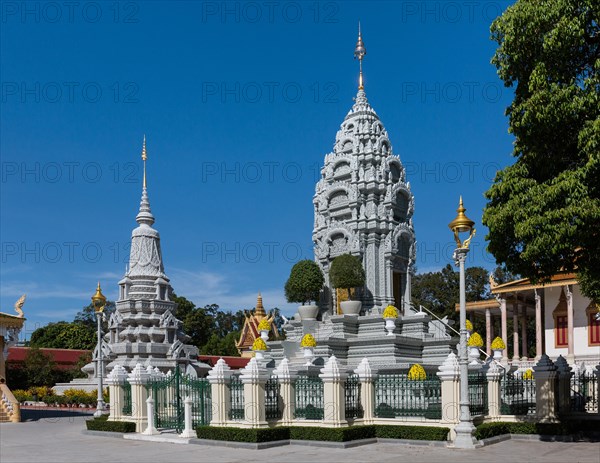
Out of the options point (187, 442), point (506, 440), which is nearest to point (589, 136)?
point (506, 440)

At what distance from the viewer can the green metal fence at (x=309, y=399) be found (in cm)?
2111

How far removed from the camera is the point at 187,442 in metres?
20.8

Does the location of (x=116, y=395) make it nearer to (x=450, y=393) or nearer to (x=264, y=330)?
(x=450, y=393)

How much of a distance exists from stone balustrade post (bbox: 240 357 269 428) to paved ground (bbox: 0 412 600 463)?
1238mm

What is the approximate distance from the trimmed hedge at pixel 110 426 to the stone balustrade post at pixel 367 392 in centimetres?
786

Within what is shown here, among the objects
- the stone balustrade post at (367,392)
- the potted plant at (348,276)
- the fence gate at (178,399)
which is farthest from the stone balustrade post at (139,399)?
the potted plant at (348,276)

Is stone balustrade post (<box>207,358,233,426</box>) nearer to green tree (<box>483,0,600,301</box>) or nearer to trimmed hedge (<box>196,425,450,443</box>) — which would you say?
trimmed hedge (<box>196,425,450,443</box>)

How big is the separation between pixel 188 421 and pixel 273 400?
2.71 metres

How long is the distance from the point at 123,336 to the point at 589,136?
37.9 meters

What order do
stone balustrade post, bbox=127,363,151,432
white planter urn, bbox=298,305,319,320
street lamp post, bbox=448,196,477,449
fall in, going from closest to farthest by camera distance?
street lamp post, bbox=448,196,477,449 < stone balustrade post, bbox=127,363,151,432 < white planter urn, bbox=298,305,319,320

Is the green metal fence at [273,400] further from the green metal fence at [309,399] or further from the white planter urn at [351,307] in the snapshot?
the white planter urn at [351,307]

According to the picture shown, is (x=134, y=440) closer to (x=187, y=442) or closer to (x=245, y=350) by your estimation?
(x=187, y=442)

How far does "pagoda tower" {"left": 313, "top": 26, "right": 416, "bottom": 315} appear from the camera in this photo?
127 feet

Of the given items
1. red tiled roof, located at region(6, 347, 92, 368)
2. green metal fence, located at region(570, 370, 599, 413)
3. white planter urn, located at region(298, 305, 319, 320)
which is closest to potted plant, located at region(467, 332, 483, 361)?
white planter urn, located at region(298, 305, 319, 320)
